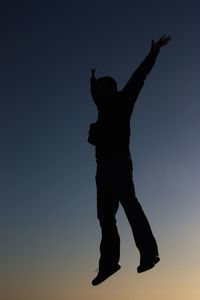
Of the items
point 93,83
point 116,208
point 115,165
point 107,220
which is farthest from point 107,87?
point 107,220

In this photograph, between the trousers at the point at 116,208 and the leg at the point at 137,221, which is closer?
the leg at the point at 137,221

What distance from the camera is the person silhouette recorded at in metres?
8.73

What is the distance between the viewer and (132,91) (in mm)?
8992

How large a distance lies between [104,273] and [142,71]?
3280 millimetres

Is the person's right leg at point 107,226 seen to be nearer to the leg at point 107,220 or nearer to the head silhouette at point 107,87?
the leg at point 107,220

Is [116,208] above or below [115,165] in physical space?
below

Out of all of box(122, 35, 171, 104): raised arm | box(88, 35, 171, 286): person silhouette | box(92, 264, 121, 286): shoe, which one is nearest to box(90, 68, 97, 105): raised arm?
box(88, 35, 171, 286): person silhouette

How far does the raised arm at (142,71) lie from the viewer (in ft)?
28.9

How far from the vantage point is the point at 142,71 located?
8.88 metres

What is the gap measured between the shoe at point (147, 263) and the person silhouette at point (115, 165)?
200mm

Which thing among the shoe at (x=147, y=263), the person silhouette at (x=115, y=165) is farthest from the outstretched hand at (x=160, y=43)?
the shoe at (x=147, y=263)

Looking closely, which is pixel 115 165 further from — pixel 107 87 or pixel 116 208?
pixel 107 87

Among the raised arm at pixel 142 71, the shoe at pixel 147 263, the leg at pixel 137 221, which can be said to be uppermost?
the raised arm at pixel 142 71

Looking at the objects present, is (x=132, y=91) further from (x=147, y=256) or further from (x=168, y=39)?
(x=147, y=256)
